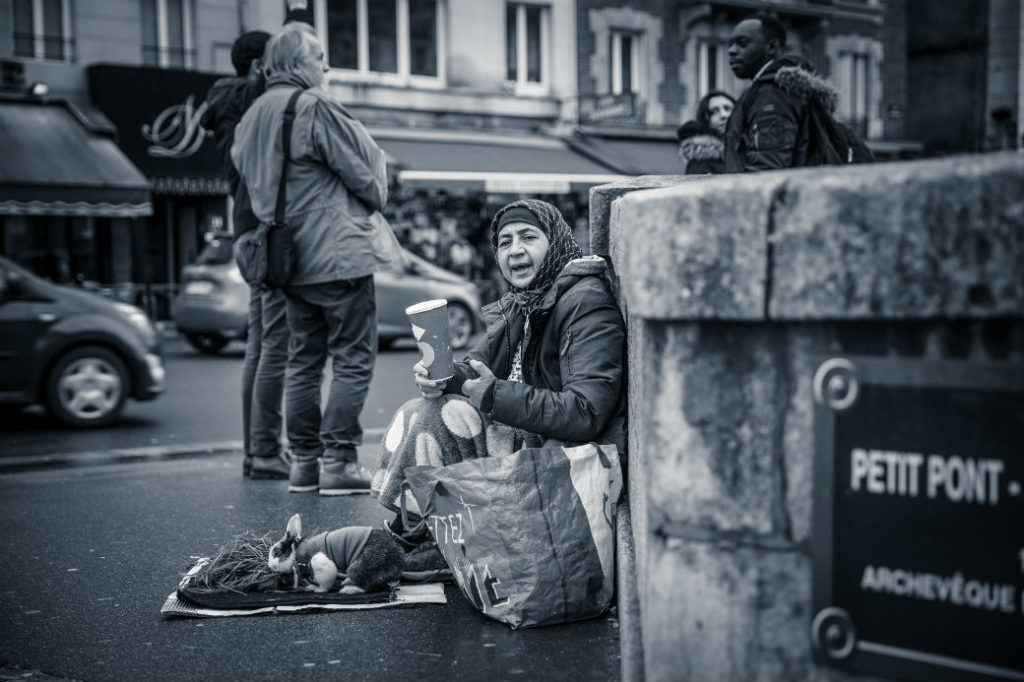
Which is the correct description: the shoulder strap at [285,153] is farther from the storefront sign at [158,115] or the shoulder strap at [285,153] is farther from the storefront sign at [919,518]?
the storefront sign at [158,115]

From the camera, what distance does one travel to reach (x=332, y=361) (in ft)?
17.5

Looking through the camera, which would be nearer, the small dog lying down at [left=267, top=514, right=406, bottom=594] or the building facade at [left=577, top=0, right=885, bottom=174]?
the small dog lying down at [left=267, top=514, right=406, bottom=594]

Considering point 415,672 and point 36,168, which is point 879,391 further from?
point 36,168

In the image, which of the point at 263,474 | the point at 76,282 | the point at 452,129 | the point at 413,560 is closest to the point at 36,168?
the point at 76,282

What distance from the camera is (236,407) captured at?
9.87m

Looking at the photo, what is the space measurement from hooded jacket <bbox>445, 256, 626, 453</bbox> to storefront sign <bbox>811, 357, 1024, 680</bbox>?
1.42 m

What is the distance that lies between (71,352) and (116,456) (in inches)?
74.4

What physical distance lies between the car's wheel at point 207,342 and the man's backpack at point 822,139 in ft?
35.9

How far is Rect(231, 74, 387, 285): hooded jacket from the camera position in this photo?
17.3 ft

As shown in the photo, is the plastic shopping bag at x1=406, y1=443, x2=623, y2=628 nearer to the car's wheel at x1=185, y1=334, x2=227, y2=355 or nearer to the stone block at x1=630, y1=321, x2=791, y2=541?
the stone block at x1=630, y1=321, x2=791, y2=541

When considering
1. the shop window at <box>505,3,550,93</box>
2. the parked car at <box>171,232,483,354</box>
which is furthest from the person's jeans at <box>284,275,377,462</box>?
the shop window at <box>505,3,550,93</box>

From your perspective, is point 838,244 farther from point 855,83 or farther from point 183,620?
point 855,83

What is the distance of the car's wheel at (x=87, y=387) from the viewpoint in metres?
8.55

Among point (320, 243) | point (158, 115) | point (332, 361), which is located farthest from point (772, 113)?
point (158, 115)
